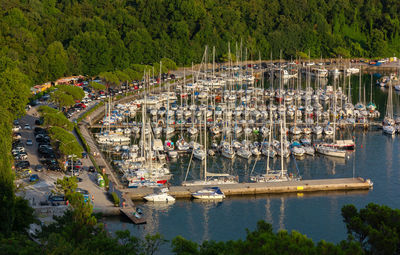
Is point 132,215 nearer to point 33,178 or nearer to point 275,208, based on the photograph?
point 33,178

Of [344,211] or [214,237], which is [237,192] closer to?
[214,237]

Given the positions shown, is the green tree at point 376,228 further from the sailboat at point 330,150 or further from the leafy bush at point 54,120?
the leafy bush at point 54,120

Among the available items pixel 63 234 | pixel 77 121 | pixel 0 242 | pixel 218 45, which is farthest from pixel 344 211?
pixel 218 45

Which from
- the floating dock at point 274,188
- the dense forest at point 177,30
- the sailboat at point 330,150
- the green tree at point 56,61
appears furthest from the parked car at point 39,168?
the green tree at point 56,61

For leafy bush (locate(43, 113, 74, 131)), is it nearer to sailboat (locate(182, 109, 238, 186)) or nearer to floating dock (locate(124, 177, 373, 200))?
floating dock (locate(124, 177, 373, 200))

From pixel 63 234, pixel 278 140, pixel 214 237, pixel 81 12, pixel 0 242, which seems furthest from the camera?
pixel 81 12

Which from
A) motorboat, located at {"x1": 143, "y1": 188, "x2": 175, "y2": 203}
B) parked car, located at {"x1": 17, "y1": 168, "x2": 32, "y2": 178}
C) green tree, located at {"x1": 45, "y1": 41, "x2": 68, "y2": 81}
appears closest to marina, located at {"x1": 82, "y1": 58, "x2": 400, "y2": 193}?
motorboat, located at {"x1": 143, "y1": 188, "x2": 175, "y2": 203}
